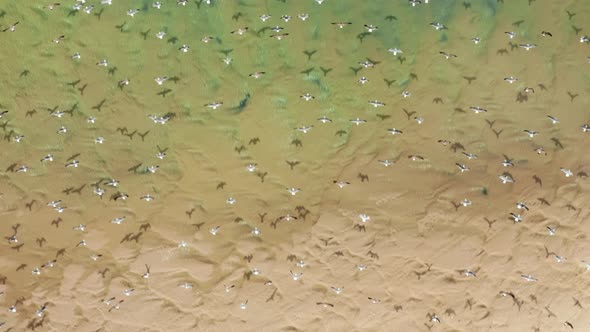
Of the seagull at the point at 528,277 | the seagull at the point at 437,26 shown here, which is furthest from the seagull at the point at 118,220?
the seagull at the point at 528,277

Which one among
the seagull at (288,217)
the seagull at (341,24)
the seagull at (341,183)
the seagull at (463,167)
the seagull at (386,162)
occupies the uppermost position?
the seagull at (341,24)

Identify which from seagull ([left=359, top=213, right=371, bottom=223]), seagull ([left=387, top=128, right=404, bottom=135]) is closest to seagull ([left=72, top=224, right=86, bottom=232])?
seagull ([left=359, top=213, right=371, bottom=223])

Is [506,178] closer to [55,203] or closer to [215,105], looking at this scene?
[215,105]

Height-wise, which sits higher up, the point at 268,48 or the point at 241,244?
the point at 268,48

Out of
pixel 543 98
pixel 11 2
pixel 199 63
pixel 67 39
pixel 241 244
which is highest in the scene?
pixel 11 2

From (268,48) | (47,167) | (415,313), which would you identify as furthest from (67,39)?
(415,313)

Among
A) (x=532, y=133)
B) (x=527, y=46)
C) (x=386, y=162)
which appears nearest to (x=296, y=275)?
(x=386, y=162)

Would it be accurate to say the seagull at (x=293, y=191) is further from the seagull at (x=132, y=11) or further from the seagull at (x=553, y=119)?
the seagull at (x=553, y=119)

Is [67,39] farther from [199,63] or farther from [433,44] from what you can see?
[433,44]
